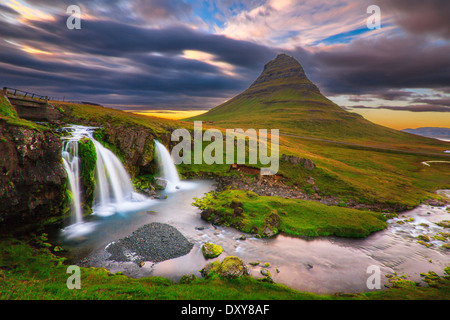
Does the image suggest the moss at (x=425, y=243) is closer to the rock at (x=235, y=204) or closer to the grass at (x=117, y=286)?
the grass at (x=117, y=286)

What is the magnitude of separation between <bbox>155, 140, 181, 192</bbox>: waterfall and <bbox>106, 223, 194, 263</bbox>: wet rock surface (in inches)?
855

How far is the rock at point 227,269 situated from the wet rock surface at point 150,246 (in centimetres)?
444

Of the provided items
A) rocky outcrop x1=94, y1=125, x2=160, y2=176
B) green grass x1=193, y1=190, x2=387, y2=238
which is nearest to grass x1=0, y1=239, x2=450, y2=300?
green grass x1=193, y1=190, x2=387, y2=238

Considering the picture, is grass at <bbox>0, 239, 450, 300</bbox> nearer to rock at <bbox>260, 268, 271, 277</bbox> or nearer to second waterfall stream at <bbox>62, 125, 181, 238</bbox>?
rock at <bbox>260, 268, 271, 277</bbox>

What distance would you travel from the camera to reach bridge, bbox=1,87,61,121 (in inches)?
→ 1357

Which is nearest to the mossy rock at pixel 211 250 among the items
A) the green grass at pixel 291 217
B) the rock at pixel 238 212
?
the green grass at pixel 291 217

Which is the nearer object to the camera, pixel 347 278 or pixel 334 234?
pixel 347 278

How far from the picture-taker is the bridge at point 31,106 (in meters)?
34.5

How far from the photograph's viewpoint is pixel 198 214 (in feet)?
101

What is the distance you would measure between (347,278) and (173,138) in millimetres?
51594

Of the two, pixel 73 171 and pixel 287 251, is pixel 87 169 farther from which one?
pixel 287 251

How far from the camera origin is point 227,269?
16.3 m

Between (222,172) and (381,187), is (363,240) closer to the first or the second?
(381,187)

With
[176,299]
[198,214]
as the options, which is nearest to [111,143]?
[198,214]
